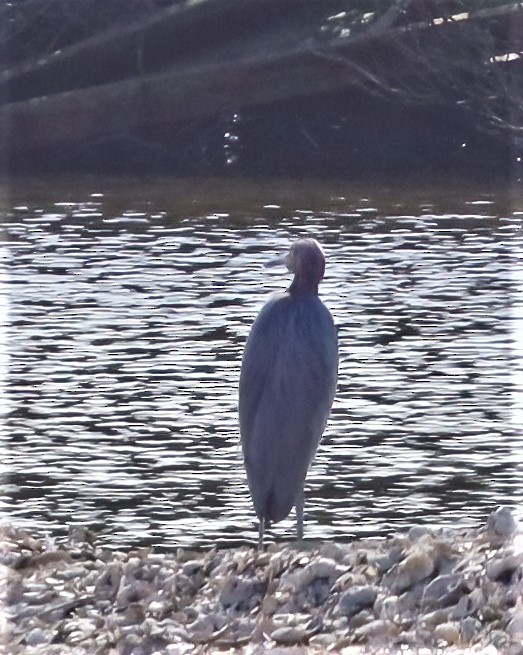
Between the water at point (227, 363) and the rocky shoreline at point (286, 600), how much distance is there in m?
1.26

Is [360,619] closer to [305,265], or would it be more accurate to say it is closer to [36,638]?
[36,638]

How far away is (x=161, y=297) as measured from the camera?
14492mm

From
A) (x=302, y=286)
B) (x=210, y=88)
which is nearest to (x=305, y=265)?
(x=302, y=286)

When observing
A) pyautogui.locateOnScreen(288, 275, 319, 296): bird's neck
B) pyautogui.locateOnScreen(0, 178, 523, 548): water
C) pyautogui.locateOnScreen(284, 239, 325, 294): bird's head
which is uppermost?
pyautogui.locateOnScreen(284, 239, 325, 294): bird's head

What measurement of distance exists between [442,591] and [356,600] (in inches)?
12.0

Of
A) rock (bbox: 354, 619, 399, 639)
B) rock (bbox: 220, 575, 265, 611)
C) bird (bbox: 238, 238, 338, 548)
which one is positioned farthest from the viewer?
bird (bbox: 238, 238, 338, 548)

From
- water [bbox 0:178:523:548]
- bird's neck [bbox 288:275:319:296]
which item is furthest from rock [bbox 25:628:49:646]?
bird's neck [bbox 288:275:319:296]

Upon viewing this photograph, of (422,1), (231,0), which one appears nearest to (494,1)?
(422,1)

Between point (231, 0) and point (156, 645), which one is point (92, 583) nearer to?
point (156, 645)

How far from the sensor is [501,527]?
643 centimetres

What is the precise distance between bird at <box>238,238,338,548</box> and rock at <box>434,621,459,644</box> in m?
1.78

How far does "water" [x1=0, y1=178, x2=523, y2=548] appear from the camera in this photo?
8516mm

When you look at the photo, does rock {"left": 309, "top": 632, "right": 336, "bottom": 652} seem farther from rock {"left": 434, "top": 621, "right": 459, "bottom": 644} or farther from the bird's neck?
the bird's neck

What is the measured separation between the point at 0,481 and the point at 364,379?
324 centimetres
